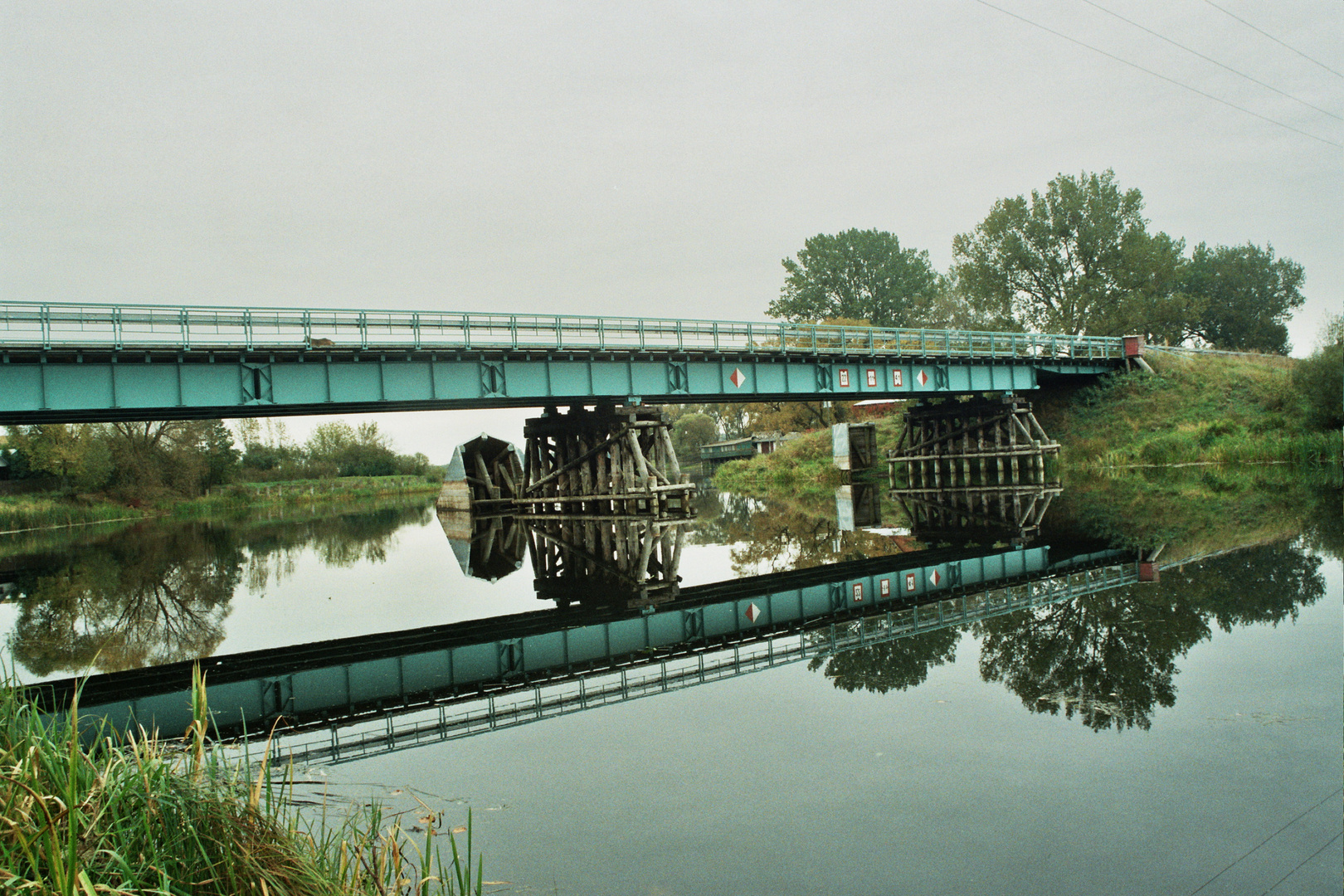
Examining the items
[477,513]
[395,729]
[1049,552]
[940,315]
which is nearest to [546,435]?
[477,513]

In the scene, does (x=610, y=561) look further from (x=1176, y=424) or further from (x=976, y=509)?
(x=1176, y=424)

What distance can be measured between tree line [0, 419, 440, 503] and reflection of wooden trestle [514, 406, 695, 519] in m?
23.1

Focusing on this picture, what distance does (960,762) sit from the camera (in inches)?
209

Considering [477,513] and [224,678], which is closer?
[224,678]

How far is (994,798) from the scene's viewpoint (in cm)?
470

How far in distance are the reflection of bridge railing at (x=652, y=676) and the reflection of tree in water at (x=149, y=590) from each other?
4043mm

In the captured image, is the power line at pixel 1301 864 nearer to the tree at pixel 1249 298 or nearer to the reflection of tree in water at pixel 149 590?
the reflection of tree in water at pixel 149 590

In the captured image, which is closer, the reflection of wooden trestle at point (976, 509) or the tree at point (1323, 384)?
the reflection of wooden trestle at point (976, 509)

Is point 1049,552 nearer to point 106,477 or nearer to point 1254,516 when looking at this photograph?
point 1254,516

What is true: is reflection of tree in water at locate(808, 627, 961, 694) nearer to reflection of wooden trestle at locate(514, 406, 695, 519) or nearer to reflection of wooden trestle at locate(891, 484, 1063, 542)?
reflection of wooden trestle at locate(891, 484, 1063, 542)

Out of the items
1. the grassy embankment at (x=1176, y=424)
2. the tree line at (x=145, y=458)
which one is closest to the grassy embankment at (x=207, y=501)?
the tree line at (x=145, y=458)

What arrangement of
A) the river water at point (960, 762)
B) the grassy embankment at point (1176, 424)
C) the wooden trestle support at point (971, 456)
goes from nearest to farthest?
the river water at point (960, 762) < the wooden trestle support at point (971, 456) < the grassy embankment at point (1176, 424)

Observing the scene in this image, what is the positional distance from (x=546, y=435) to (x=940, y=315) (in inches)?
2290

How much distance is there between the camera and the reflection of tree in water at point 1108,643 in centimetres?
638
